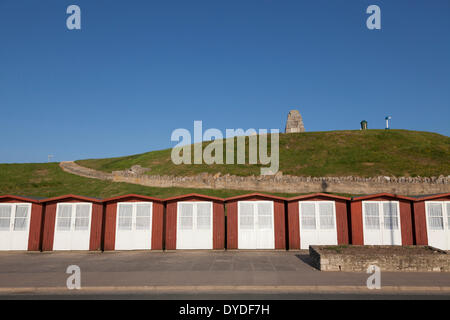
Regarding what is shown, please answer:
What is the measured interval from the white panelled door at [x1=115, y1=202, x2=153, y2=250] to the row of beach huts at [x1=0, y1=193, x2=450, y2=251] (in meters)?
0.06

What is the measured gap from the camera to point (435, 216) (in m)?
19.6

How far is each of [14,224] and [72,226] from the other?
3.93m

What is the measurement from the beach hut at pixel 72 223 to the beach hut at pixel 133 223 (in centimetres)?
67

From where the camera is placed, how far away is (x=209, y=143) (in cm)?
7425

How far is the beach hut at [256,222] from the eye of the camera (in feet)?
65.6

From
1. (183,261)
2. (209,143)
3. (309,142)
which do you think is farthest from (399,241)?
(209,143)

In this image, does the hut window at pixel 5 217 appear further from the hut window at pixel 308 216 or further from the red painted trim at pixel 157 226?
the hut window at pixel 308 216

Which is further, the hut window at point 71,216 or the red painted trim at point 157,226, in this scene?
the hut window at point 71,216

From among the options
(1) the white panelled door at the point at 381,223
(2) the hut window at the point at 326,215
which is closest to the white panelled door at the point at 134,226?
(2) the hut window at the point at 326,215

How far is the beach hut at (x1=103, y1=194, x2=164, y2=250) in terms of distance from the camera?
20.0m
